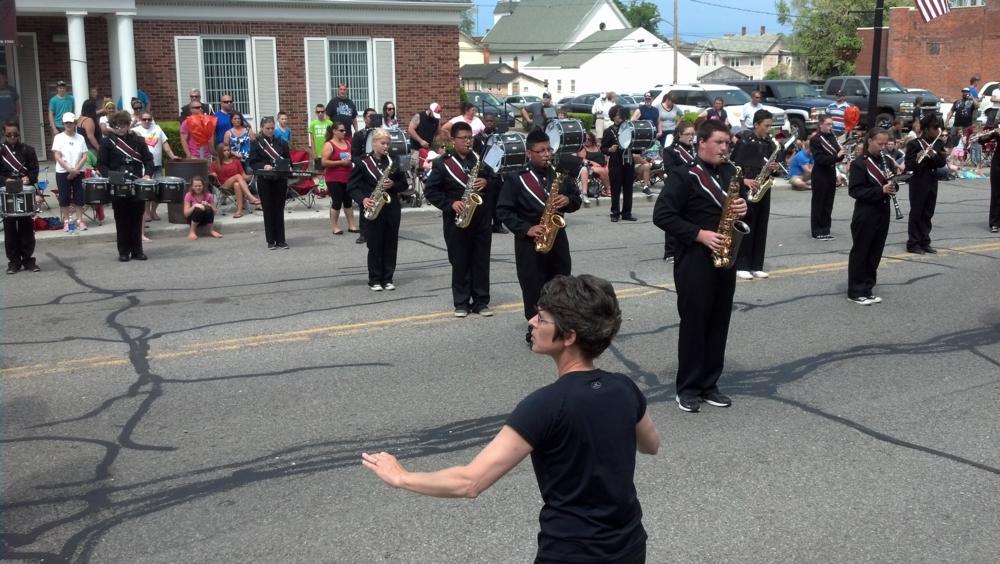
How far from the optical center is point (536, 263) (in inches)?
339

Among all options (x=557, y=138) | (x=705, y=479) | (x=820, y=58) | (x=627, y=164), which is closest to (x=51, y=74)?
(x=627, y=164)

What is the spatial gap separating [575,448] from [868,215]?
806 centimetres

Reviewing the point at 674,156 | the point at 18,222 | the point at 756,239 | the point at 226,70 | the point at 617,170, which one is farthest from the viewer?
the point at 226,70

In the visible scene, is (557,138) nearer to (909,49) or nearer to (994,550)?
(994,550)

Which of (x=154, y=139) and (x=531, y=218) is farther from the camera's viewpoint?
(x=154, y=139)

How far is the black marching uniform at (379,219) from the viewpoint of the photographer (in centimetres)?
1091

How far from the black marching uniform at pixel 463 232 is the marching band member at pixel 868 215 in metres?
3.80

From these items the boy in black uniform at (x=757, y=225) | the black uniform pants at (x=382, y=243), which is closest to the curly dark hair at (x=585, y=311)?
the black uniform pants at (x=382, y=243)

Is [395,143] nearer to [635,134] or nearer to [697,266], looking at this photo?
[697,266]

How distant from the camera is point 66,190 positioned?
49.4 ft

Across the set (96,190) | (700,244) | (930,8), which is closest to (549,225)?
(700,244)

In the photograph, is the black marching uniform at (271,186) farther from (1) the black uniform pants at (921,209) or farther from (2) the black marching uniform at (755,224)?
(1) the black uniform pants at (921,209)

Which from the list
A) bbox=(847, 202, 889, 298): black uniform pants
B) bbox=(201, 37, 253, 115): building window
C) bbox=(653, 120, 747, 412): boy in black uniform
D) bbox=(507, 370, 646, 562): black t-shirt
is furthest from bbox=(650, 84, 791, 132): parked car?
bbox=(507, 370, 646, 562): black t-shirt

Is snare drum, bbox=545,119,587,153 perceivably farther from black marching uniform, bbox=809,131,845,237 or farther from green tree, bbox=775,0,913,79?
green tree, bbox=775,0,913,79
